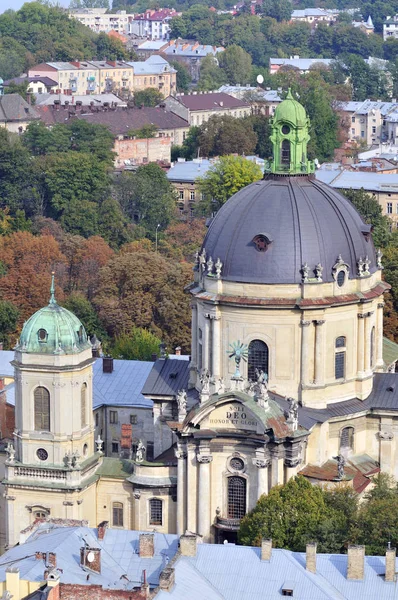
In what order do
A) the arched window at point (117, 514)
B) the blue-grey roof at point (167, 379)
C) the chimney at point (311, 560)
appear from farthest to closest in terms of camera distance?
the blue-grey roof at point (167, 379)
the arched window at point (117, 514)
the chimney at point (311, 560)

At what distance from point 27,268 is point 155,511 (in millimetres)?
56038

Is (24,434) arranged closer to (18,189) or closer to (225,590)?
(225,590)

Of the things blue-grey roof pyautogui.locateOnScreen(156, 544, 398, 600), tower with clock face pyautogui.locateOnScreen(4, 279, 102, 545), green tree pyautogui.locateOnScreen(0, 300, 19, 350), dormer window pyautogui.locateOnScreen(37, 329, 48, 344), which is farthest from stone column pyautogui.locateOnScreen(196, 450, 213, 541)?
green tree pyautogui.locateOnScreen(0, 300, 19, 350)

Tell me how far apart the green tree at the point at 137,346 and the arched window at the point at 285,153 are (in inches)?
1133

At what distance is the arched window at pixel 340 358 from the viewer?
318 feet

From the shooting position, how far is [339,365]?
97.2 metres

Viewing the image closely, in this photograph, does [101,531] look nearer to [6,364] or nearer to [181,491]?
[181,491]

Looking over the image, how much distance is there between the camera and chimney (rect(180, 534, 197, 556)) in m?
81.4

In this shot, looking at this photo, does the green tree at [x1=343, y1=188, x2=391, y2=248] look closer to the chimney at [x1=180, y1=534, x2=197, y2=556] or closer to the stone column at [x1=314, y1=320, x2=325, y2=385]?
the stone column at [x1=314, y1=320, x2=325, y2=385]

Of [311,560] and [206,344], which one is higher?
[206,344]

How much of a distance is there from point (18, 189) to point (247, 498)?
91.7 metres

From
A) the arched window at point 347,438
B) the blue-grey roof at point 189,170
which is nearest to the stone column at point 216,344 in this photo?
the arched window at point 347,438

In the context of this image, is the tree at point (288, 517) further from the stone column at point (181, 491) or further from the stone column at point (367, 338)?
the stone column at point (367, 338)

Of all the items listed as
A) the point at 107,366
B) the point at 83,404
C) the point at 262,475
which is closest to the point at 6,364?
the point at 107,366
